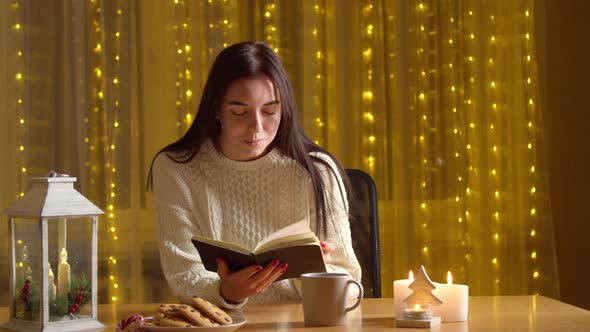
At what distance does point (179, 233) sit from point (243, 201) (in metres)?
0.22

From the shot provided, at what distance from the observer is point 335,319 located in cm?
159

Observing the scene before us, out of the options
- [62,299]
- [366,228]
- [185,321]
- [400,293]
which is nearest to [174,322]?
[185,321]

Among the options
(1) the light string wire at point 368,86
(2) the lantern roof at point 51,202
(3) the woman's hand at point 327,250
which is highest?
(1) the light string wire at point 368,86

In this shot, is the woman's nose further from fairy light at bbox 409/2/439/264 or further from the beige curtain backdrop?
fairy light at bbox 409/2/439/264

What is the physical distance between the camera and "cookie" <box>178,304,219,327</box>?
1465 millimetres

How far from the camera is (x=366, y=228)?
7.64 feet

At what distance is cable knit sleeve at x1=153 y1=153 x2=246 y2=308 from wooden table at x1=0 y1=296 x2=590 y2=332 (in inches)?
4.4

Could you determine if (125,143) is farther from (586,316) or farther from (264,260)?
(586,316)

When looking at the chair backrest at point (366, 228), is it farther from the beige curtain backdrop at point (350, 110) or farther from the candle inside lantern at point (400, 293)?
the beige curtain backdrop at point (350, 110)

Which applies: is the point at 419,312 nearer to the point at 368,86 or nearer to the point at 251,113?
the point at 251,113

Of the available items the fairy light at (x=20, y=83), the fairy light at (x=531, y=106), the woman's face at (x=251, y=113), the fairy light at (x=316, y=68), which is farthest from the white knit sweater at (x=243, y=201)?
the fairy light at (x=531, y=106)

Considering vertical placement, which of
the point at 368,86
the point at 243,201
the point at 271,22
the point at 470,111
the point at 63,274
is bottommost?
the point at 63,274

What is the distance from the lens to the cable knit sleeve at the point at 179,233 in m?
1.93

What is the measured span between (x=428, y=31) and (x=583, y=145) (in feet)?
2.69
